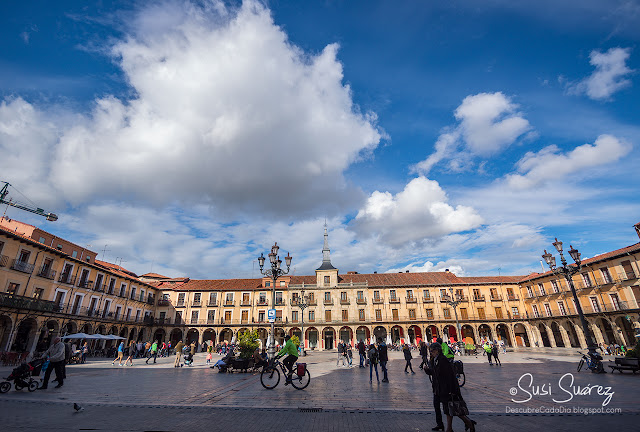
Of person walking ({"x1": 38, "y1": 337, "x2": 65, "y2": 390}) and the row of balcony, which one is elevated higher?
the row of balcony

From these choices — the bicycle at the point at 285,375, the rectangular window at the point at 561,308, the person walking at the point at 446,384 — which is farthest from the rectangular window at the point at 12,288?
the rectangular window at the point at 561,308

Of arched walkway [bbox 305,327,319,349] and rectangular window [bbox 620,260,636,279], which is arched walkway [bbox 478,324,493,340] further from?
arched walkway [bbox 305,327,319,349]

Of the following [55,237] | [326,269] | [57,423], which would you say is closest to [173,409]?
[57,423]

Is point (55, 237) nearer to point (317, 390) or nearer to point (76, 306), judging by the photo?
point (76, 306)

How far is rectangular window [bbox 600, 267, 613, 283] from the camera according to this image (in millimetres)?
31487

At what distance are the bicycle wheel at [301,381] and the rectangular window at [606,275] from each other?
123 ft

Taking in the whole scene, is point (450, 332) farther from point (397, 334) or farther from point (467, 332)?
point (397, 334)

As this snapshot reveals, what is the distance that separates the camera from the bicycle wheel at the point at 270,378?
9.55 metres

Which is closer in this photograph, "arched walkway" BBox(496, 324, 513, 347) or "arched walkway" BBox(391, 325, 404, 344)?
"arched walkway" BBox(496, 324, 513, 347)

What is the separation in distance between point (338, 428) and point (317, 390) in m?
4.29

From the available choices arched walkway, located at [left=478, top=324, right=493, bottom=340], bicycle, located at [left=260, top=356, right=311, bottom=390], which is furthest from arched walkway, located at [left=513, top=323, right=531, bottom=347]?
bicycle, located at [left=260, top=356, right=311, bottom=390]

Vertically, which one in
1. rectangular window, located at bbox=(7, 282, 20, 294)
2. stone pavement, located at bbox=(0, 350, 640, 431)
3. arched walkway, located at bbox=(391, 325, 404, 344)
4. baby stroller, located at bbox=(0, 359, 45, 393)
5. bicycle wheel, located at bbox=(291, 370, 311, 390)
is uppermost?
rectangular window, located at bbox=(7, 282, 20, 294)

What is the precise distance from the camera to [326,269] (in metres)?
47.8

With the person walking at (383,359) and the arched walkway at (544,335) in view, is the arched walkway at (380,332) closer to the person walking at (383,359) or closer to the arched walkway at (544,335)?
the arched walkway at (544,335)
